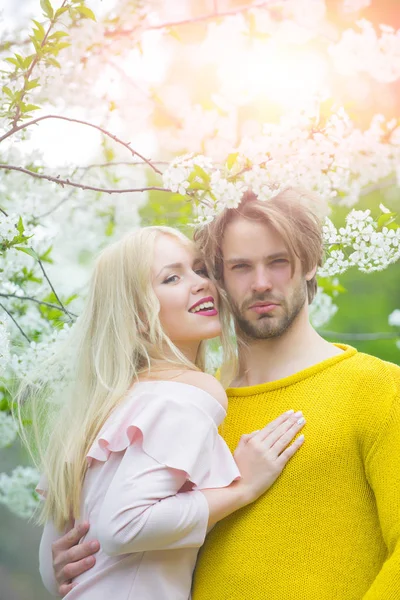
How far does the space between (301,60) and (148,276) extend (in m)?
1.23

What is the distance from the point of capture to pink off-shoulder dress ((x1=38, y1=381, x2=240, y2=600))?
1.24 meters

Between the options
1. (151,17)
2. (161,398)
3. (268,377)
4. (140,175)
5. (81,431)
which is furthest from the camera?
(140,175)

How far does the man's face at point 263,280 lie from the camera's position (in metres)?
1.56

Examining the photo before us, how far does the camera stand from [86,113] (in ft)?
7.85

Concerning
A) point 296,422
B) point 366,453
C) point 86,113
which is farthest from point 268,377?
point 86,113

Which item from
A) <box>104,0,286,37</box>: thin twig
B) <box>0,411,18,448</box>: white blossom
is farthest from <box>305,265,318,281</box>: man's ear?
<box>0,411,18,448</box>: white blossom

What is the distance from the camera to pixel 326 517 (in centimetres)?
138

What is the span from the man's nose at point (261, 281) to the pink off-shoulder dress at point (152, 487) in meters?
0.28

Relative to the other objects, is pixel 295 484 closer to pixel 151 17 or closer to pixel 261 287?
pixel 261 287

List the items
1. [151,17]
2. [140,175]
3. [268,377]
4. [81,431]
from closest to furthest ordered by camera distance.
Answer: [81,431], [268,377], [151,17], [140,175]

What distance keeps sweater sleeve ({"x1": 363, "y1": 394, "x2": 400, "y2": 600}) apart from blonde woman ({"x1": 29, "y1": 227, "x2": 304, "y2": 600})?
0.16 meters

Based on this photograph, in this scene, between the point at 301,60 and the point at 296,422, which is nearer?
the point at 296,422

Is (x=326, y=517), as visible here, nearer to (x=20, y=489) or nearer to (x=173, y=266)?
(x=173, y=266)

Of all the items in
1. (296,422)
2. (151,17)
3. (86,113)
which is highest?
(151,17)
